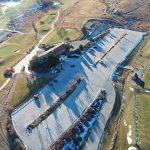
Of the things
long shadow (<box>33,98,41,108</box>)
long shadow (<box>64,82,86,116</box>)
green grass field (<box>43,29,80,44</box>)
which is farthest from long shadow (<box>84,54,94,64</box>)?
long shadow (<box>33,98,41,108</box>)

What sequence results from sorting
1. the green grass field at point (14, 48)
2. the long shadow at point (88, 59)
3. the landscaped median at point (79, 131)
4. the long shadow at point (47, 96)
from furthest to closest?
the green grass field at point (14, 48)
the long shadow at point (88, 59)
the long shadow at point (47, 96)
the landscaped median at point (79, 131)

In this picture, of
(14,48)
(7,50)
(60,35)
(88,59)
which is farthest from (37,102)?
(60,35)

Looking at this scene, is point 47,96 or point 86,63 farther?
point 86,63

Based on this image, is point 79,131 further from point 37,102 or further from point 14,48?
point 14,48

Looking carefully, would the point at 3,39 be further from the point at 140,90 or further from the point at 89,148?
the point at 89,148

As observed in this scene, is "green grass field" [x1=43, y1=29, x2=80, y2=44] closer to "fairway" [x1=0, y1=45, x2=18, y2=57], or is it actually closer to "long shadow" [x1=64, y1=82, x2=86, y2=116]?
"fairway" [x1=0, y1=45, x2=18, y2=57]

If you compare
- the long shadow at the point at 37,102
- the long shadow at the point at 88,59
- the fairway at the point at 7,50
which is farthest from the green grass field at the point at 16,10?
the long shadow at the point at 37,102

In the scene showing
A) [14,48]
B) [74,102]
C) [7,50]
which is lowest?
[7,50]

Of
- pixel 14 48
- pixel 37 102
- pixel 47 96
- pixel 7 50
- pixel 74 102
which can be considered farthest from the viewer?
pixel 14 48

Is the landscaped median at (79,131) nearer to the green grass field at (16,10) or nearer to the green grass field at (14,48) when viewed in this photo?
the green grass field at (14,48)

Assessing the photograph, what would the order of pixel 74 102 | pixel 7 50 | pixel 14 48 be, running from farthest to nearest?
1. pixel 14 48
2. pixel 7 50
3. pixel 74 102
